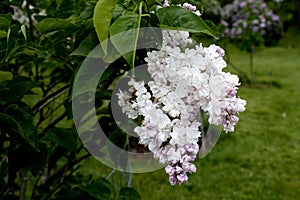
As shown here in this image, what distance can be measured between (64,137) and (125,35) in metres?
0.52

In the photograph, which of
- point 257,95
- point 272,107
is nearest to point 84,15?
point 272,107

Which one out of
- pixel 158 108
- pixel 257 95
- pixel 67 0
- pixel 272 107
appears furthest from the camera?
pixel 257 95

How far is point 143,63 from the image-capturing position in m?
0.72

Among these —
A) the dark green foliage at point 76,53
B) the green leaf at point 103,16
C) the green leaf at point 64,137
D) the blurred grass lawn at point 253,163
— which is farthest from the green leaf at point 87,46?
the blurred grass lawn at point 253,163

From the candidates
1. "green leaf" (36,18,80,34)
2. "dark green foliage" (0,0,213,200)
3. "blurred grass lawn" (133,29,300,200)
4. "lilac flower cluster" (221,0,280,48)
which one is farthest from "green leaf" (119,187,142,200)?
"lilac flower cluster" (221,0,280,48)

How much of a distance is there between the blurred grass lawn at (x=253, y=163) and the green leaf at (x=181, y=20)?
1.57m

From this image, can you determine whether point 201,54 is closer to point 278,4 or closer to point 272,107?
point 272,107

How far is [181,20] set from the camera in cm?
57

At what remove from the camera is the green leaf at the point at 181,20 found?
0.55 m

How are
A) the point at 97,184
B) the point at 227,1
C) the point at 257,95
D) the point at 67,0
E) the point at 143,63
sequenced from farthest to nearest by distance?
the point at 227,1 → the point at 257,95 → the point at 97,184 → the point at 67,0 → the point at 143,63

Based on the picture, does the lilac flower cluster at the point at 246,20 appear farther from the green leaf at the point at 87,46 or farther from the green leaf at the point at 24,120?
the green leaf at the point at 87,46

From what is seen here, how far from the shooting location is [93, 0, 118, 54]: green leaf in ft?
1.74

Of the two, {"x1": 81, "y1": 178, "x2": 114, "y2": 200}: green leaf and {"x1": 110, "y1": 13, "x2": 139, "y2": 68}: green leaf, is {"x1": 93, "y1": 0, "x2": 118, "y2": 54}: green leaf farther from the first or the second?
{"x1": 81, "y1": 178, "x2": 114, "y2": 200}: green leaf

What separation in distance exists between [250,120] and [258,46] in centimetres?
229
